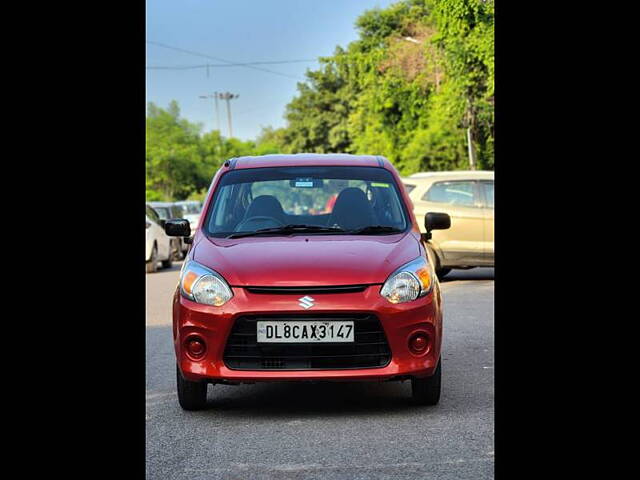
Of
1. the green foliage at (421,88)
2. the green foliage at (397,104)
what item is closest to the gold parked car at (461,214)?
the green foliage at (397,104)

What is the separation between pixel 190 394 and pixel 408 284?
1568mm

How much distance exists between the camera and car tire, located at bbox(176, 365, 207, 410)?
290 inches

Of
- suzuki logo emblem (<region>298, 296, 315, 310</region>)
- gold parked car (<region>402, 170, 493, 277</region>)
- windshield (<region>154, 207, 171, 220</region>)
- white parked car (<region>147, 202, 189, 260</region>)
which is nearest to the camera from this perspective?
suzuki logo emblem (<region>298, 296, 315, 310</region>)

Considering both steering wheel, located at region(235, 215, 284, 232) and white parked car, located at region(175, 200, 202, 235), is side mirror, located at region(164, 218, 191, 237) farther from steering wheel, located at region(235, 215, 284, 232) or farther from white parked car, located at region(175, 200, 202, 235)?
white parked car, located at region(175, 200, 202, 235)

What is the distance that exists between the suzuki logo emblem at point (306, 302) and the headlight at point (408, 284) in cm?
44

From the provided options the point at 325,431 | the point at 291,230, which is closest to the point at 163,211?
the point at 291,230

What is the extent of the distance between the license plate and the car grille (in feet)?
0.08

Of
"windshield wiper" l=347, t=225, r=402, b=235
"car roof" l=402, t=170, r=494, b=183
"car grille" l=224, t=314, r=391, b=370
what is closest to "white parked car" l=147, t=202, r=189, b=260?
"car roof" l=402, t=170, r=494, b=183

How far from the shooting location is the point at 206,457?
6102 millimetres
